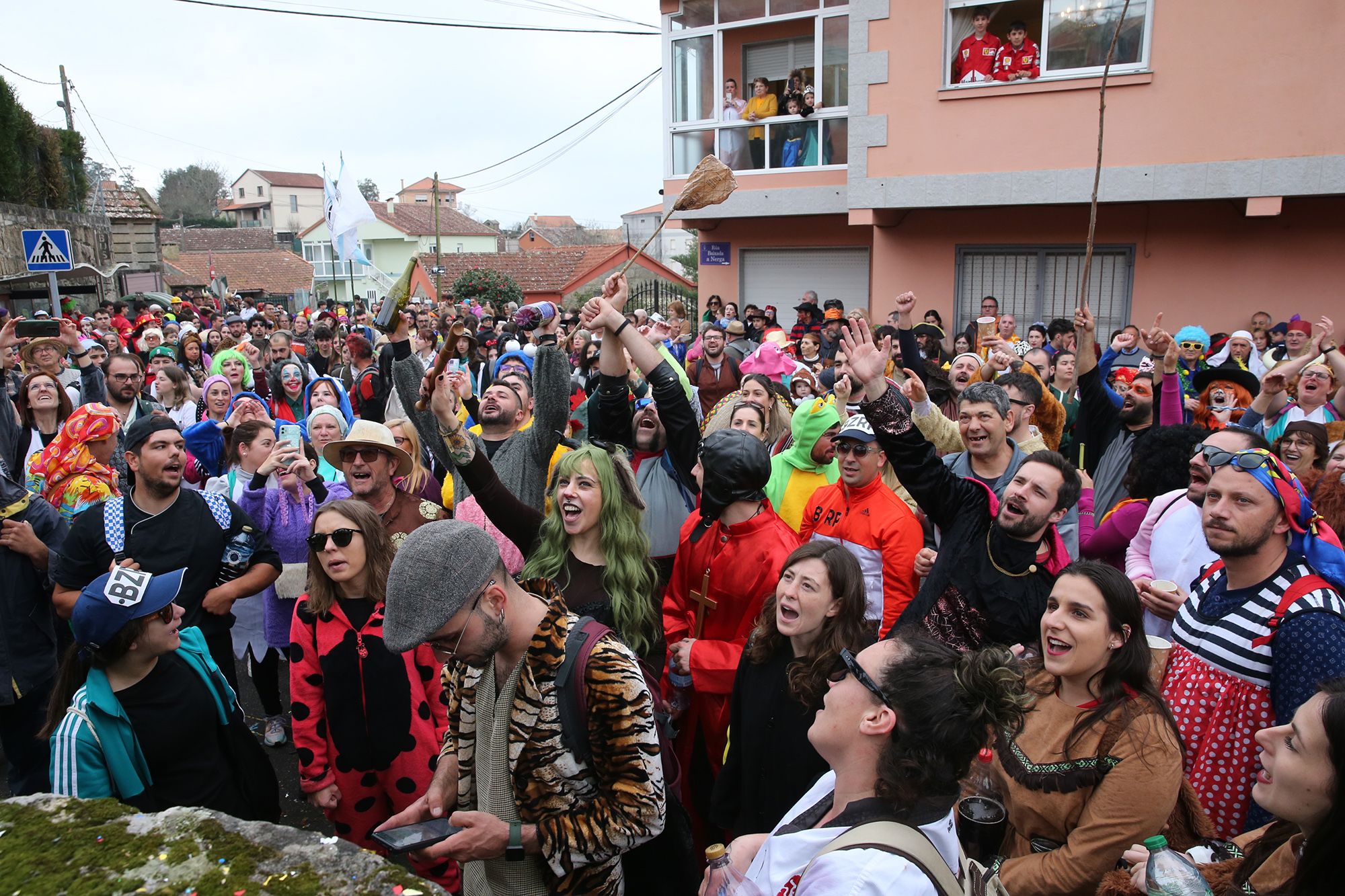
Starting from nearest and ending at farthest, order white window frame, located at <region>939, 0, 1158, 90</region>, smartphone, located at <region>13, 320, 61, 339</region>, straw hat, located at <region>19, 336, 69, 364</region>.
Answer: straw hat, located at <region>19, 336, 69, 364</region>
smartphone, located at <region>13, 320, 61, 339</region>
white window frame, located at <region>939, 0, 1158, 90</region>

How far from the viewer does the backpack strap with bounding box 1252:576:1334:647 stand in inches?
106

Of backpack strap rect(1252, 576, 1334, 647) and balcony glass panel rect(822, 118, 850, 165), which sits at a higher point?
balcony glass panel rect(822, 118, 850, 165)

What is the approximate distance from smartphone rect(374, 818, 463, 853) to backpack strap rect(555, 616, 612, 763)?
0.34 metres

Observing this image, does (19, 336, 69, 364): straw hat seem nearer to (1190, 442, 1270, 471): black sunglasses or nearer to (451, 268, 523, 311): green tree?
(1190, 442, 1270, 471): black sunglasses

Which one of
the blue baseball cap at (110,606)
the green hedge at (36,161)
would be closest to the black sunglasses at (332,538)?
the blue baseball cap at (110,606)

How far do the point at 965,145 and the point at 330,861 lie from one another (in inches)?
520

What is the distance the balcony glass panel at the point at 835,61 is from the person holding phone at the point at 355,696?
13232mm

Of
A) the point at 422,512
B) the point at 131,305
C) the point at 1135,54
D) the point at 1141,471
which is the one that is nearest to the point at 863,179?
the point at 1135,54

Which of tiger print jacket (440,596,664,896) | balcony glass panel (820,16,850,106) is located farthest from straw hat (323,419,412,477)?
balcony glass panel (820,16,850,106)

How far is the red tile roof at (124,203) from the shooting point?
27.3 metres

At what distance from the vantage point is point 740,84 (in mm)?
16266

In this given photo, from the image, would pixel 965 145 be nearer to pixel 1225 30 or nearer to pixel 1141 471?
pixel 1225 30

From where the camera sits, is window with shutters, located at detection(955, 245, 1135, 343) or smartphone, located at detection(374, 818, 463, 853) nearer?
smartphone, located at detection(374, 818, 463, 853)

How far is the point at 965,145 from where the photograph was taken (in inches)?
498
